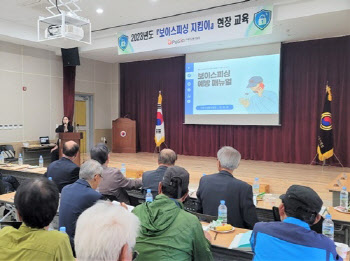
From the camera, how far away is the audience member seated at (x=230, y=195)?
2.36m

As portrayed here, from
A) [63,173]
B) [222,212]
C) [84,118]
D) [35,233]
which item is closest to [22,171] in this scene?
[63,173]

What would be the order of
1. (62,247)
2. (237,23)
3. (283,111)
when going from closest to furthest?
1. (62,247)
2. (237,23)
3. (283,111)

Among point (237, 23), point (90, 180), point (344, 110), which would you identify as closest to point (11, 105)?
point (237, 23)

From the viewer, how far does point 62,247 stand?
50.1 inches

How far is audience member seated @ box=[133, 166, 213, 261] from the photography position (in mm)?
1413

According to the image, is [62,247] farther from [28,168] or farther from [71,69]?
[71,69]

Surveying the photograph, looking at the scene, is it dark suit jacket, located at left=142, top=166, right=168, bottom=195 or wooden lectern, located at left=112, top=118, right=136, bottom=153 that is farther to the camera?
wooden lectern, located at left=112, top=118, right=136, bottom=153

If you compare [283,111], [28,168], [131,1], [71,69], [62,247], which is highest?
[131,1]

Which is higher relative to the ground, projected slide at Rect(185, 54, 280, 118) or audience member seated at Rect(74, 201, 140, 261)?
projected slide at Rect(185, 54, 280, 118)

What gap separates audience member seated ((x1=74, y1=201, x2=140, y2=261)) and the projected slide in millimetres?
6767

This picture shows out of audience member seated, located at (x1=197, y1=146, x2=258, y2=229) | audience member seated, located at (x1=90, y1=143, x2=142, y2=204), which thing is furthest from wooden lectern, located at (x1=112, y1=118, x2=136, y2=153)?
audience member seated, located at (x1=197, y1=146, x2=258, y2=229)

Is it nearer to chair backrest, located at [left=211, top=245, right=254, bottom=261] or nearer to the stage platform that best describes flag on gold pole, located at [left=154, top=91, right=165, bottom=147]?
the stage platform

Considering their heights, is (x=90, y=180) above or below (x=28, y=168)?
above

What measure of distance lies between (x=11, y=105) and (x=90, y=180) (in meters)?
6.42
